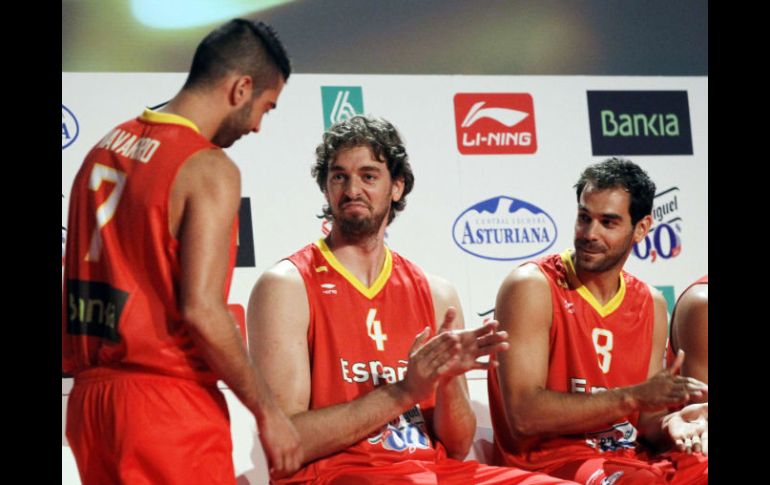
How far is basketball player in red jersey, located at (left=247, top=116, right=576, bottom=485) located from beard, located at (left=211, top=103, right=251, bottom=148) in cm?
69

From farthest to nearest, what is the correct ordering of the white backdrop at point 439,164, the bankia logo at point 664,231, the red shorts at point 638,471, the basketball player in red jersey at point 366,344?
the bankia logo at point 664,231 → the white backdrop at point 439,164 → the red shorts at point 638,471 → the basketball player in red jersey at point 366,344

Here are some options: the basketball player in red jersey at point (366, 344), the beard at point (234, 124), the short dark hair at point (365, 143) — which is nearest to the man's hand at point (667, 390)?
the basketball player in red jersey at point (366, 344)

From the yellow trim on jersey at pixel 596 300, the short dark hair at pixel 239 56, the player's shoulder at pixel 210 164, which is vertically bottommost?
the yellow trim on jersey at pixel 596 300

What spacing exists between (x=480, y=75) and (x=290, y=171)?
1.07 m

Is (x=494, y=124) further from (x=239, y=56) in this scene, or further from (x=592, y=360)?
(x=239, y=56)

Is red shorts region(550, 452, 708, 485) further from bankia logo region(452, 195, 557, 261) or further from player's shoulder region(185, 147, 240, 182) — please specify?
player's shoulder region(185, 147, 240, 182)

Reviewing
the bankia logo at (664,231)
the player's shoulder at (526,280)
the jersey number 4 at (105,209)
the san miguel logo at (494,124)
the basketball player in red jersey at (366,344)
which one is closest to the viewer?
the jersey number 4 at (105,209)

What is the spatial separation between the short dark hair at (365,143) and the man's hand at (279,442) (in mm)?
1201

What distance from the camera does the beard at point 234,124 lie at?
2.50 m

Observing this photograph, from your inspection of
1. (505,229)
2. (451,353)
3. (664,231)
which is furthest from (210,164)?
(664,231)

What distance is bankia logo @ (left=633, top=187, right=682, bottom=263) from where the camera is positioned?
478 cm

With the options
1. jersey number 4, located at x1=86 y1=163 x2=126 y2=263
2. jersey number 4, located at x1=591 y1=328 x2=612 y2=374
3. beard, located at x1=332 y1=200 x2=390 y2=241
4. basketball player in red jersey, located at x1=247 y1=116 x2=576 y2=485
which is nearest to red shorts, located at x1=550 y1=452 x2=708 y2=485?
basketball player in red jersey, located at x1=247 y1=116 x2=576 y2=485

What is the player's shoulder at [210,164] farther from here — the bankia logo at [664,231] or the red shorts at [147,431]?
the bankia logo at [664,231]
